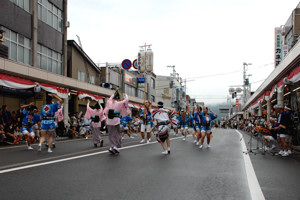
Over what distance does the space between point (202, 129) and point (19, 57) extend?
13653mm

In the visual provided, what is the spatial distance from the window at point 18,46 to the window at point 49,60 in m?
1.43

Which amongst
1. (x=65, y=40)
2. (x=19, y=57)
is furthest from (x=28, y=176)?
(x=65, y=40)

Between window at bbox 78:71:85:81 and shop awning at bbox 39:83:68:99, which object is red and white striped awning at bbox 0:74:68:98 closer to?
shop awning at bbox 39:83:68:99

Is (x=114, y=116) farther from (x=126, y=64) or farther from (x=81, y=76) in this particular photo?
(x=126, y=64)

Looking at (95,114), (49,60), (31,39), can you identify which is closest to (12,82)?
(31,39)

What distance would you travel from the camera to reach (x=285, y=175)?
253 inches

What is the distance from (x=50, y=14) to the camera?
24.2 m

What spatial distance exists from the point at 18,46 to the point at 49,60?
438cm

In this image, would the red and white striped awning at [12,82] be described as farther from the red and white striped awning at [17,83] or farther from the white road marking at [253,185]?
the white road marking at [253,185]

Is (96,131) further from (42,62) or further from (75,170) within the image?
(42,62)

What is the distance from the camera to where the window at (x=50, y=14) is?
74.3 feet

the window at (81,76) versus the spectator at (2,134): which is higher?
the window at (81,76)

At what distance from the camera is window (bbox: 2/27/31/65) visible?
18653 mm

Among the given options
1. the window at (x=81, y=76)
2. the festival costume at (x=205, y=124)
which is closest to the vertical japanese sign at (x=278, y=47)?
the festival costume at (x=205, y=124)
